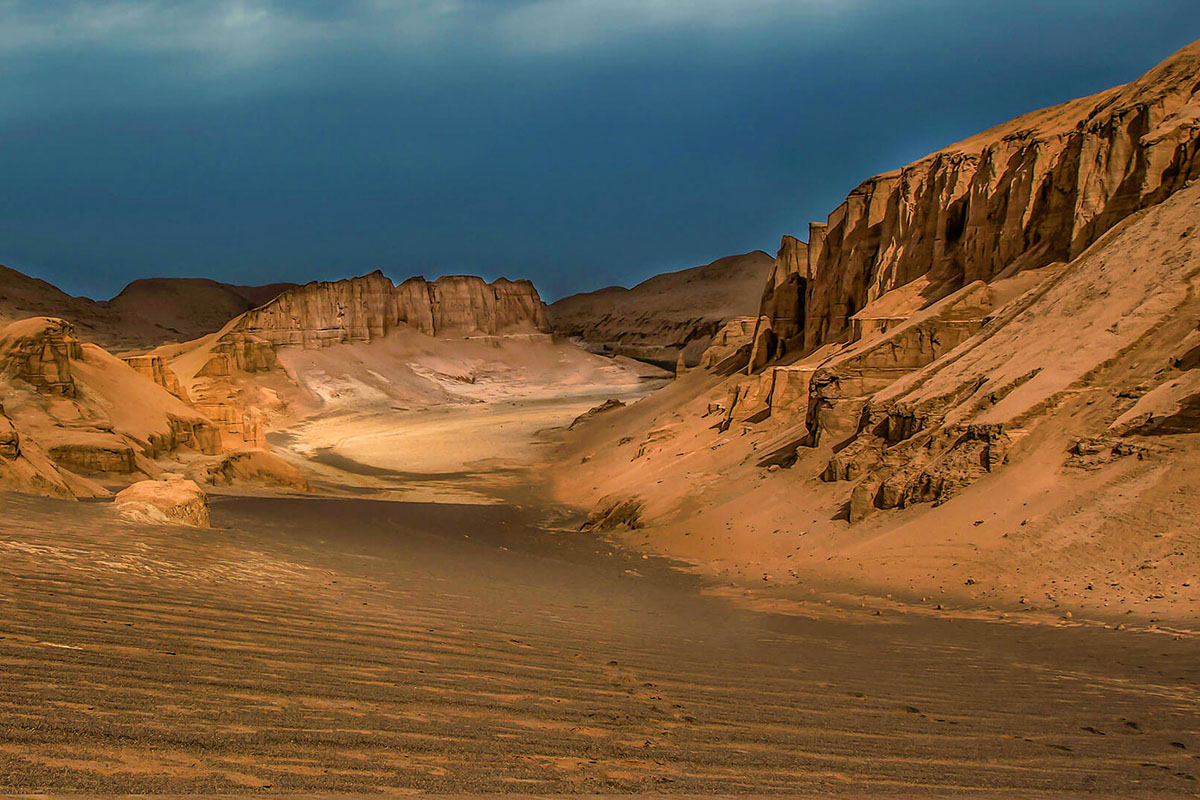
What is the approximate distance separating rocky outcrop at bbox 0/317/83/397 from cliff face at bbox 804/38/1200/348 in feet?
77.0

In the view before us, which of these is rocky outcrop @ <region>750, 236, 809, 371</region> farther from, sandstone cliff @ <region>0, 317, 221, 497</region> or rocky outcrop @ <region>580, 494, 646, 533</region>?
sandstone cliff @ <region>0, 317, 221, 497</region>

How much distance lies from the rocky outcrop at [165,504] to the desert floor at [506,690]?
1697mm

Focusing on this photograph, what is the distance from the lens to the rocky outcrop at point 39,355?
23.0 metres

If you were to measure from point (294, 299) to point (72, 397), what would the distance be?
51832 millimetres

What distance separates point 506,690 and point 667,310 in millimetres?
106610

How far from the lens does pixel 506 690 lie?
538cm

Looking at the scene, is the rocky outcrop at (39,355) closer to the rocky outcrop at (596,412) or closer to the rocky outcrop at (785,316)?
the rocky outcrop at (785,316)

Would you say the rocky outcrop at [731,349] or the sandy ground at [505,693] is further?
the rocky outcrop at [731,349]

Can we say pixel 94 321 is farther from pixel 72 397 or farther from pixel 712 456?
pixel 712 456

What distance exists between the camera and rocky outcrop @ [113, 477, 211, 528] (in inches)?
501

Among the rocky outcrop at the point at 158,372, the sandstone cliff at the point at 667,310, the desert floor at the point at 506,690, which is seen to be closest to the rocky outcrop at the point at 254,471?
the rocky outcrop at the point at 158,372

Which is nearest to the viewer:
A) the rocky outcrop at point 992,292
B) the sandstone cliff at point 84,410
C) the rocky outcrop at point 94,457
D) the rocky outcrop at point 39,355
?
the rocky outcrop at point 992,292

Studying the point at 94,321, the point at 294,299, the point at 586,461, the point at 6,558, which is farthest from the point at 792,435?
the point at 94,321

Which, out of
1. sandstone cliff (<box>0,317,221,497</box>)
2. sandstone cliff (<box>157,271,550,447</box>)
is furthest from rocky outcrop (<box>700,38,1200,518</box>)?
sandstone cliff (<box>157,271,550,447</box>)
